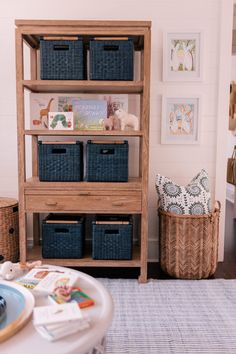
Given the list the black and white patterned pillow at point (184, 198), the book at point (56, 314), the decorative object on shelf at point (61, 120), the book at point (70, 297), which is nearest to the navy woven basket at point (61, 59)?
the decorative object on shelf at point (61, 120)

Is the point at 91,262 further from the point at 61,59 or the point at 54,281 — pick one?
the point at 61,59

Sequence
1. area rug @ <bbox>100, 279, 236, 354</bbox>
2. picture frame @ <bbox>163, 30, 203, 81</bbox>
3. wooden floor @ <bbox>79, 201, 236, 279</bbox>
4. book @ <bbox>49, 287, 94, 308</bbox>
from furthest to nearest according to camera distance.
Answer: picture frame @ <bbox>163, 30, 203, 81</bbox>, wooden floor @ <bbox>79, 201, 236, 279</bbox>, area rug @ <bbox>100, 279, 236, 354</bbox>, book @ <bbox>49, 287, 94, 308</bbox>

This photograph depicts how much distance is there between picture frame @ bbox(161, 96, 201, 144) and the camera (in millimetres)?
2900

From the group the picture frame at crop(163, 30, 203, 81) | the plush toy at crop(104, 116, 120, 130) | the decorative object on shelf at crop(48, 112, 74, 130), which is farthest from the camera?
the picture frame at crop(163, 30, 203, 81)

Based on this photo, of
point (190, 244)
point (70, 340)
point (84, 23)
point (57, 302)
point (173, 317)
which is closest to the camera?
point (70, 340)

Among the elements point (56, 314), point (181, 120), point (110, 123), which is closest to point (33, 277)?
point (56, 314)

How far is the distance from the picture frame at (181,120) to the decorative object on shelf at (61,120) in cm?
81

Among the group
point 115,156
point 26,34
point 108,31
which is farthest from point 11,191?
point 108,31

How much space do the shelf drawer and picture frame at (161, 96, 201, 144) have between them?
0.69m

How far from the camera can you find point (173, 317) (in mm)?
2070

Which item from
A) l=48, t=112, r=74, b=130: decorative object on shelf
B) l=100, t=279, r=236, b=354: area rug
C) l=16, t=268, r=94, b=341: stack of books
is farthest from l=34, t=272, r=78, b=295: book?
l=48, t=112, r=74, b=130: decorative object on shelf

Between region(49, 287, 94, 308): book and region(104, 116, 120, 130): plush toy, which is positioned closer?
region(49, 287, 94, 308): book

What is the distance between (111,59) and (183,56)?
0.74m

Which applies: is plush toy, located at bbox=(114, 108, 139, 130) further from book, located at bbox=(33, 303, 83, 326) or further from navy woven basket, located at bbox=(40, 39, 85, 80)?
book, located at bbox=(33, 303, 83, 326)
